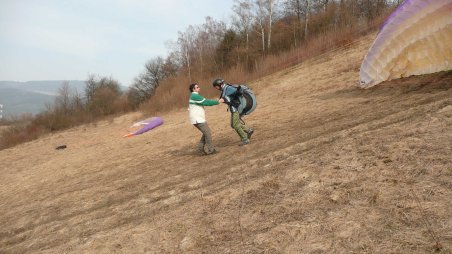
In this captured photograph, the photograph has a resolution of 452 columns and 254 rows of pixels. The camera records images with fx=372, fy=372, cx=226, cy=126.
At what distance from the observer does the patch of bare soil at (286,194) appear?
12.9 feet

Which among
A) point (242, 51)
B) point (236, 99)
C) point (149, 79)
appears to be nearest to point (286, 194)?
point (236, 99)

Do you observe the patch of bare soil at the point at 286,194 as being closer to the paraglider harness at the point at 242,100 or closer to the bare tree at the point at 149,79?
the paraglider harness at the point at 242,100

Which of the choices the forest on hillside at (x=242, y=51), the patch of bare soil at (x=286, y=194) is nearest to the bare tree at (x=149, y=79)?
the forest on hillside at (x=242, y=51)

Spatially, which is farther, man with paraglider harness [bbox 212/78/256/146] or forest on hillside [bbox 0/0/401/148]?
forest on hillside [bbox 0/0/401/148]

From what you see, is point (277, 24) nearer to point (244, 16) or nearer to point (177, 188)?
point (244, 16)

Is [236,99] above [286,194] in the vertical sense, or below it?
above

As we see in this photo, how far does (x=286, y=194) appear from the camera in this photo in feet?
16.7

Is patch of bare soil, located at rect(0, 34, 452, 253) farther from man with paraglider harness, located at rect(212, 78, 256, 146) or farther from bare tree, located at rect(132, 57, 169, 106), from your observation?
bare tree, located at rect(132, 57, 169, 106)

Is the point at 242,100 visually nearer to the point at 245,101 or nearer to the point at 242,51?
the point at 245,101

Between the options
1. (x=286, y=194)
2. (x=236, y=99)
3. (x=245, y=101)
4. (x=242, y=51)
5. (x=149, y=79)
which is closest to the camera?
(x=286, y=194)

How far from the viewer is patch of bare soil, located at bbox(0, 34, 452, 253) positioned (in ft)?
12.9

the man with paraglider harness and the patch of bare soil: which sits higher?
the man with paraglider harness

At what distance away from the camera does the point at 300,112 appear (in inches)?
469

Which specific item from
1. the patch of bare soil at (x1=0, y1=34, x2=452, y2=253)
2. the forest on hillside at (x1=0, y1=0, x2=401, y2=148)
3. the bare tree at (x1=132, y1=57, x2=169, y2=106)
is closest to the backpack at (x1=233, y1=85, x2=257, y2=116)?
the patch of bare soil at (x1=0, y1=34, x2=452, y2=253)
